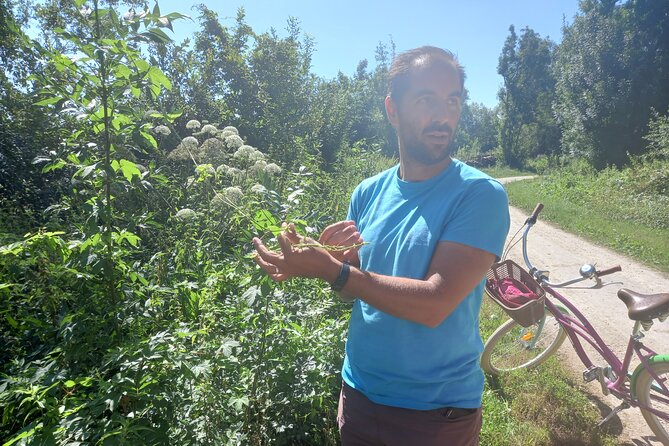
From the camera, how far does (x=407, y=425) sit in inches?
57.6

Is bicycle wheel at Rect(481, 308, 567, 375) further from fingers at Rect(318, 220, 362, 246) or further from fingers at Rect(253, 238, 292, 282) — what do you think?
fingers at Rect(253, 238, 292, 282)

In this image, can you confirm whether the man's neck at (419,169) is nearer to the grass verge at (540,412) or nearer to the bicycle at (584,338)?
the bicycle at (584,338)

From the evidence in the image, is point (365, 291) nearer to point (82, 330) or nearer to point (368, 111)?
point (82, 330)

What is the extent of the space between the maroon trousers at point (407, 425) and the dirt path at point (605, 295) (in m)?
1.97

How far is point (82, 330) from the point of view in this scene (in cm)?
169

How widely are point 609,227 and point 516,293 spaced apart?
8140 mm

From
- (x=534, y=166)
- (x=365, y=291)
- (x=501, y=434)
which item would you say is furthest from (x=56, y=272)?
(x=534, y=166)

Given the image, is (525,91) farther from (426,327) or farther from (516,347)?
(426,327)

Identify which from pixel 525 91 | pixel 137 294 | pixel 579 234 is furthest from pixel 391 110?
pixel 525 91

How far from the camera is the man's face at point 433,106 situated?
1578 mm

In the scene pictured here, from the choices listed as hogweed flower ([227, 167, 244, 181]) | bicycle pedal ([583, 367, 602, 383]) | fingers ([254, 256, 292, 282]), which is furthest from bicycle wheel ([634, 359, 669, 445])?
hogweed flower ([227, 167, 244, 181])

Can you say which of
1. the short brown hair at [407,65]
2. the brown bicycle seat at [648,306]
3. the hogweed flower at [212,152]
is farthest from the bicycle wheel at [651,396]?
the hogweed flower at [212,152]

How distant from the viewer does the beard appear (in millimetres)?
1583

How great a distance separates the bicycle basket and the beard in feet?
6.68
